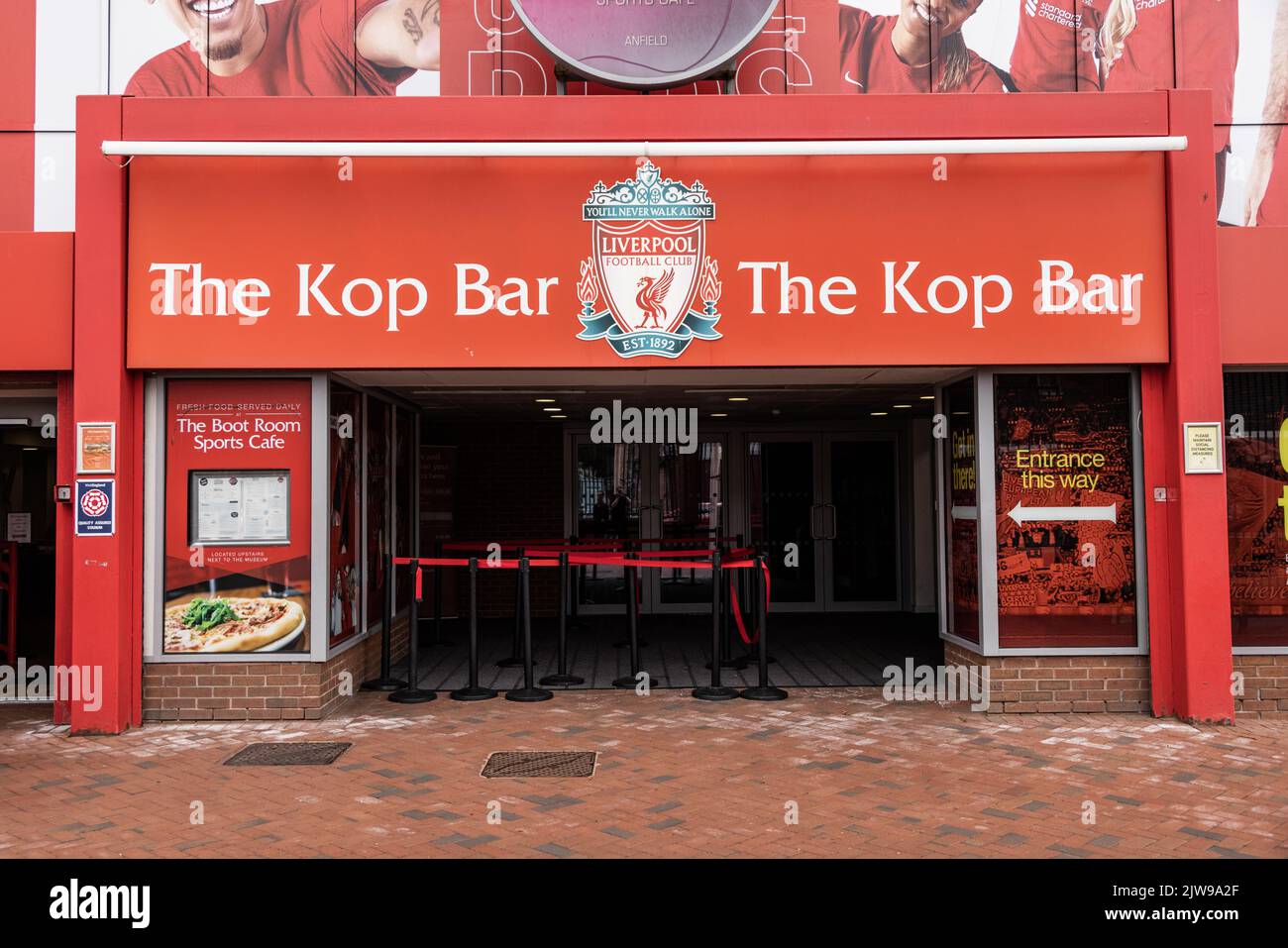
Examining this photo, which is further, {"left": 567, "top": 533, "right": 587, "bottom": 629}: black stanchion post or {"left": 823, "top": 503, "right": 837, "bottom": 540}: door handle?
{"left": 823, "top": 503, "right": 837, "bottom": 540}: door handle

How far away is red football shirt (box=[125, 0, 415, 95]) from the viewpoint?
41.3 ft

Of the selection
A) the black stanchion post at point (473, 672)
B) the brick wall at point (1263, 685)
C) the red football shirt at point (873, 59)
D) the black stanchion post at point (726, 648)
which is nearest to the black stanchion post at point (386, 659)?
the black stanchion post at point (473, 672)

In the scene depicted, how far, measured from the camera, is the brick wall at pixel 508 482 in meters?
13.2

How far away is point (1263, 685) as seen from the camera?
24.2ft

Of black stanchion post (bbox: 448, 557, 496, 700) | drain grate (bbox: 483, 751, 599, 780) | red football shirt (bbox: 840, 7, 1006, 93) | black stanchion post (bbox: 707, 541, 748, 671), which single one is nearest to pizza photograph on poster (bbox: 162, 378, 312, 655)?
black stanchion post (bbox: 448, 557, 496, 700)

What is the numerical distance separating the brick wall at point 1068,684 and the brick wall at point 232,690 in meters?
5.12

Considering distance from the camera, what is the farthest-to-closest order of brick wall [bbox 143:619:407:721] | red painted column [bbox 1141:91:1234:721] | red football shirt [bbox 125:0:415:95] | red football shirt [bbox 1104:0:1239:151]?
red football shirt [bbox 1104:0:1239:151], red football shirt [bbox 125:0:415:95], brick wall [bbox 143:619:407:721], red painted column [bbox 1141:91:1234:721]

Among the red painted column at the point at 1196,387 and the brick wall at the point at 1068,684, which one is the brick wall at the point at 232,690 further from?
the red painted column at the point at 1196,387

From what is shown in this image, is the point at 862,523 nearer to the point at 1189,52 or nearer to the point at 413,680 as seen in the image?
the point at 413,680

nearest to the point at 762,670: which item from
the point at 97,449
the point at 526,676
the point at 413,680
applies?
the point at 526,676

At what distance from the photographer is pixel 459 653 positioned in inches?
401

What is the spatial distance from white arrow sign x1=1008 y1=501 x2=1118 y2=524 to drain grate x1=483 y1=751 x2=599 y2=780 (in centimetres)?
367

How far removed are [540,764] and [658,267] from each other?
3.60 metres

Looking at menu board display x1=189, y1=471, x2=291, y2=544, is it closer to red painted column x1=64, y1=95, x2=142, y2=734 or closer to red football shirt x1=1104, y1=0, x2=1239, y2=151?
red painted column x1=64, y1=95, x2=142, y2=734
